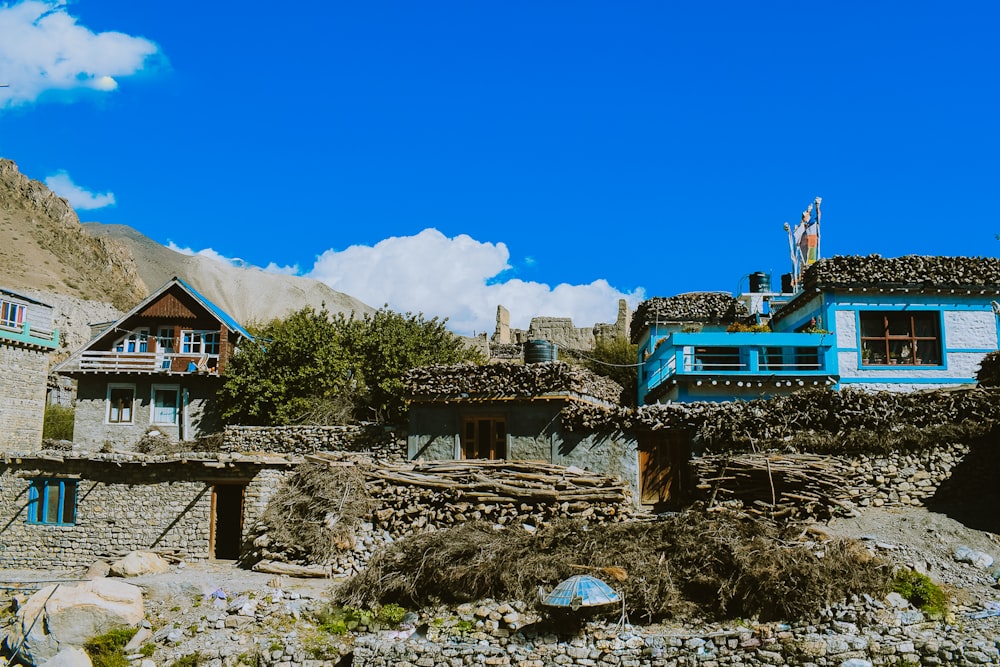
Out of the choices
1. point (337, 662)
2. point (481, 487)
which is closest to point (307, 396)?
point (481, 487)

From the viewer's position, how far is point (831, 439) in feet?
62.4

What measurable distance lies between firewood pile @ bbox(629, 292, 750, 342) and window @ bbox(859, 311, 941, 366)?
5.51 meters

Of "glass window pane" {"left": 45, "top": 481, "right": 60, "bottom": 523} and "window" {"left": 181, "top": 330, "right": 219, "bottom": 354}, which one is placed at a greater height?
"window" {"left": 181, "top": 330, "right": 219, "bottom": 354}

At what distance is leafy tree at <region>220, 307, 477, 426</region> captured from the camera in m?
30.6

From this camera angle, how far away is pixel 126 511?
21094mm

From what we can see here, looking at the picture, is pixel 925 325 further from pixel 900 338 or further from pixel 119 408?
pixel 119 408

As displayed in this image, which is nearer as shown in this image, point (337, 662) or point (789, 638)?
point (789, 638)

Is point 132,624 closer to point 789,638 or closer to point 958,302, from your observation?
point 789,638

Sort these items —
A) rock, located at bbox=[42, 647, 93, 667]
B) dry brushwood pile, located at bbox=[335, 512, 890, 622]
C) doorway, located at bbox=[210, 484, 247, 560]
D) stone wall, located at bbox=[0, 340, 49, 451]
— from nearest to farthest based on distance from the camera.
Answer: dry brushwood pile, located at bbox=[335, 512, 890, 622] → rock, located at bbox=[42, 647, 93, 667] → doorway, located at bbox=[210, 484, 247, 560] → stone wall, located at bbox=[0, 340, 49, 451]

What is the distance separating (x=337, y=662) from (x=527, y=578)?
3722 millimetres

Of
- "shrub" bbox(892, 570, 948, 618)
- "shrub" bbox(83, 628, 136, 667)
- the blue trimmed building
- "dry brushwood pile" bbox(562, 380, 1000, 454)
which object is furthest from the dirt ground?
"shrub" bbox(83, 628, 136, 667)

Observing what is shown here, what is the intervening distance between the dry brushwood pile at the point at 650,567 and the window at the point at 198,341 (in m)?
20.4

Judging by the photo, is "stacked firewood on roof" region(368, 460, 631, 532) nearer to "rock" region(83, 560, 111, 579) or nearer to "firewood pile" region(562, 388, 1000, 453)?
"firewood pile" region(562, 388, 1000, 453)

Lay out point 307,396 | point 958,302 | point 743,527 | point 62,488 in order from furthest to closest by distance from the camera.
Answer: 1. point 307,396
2. point 958,302
3. point 62,488
4. point 743,527
